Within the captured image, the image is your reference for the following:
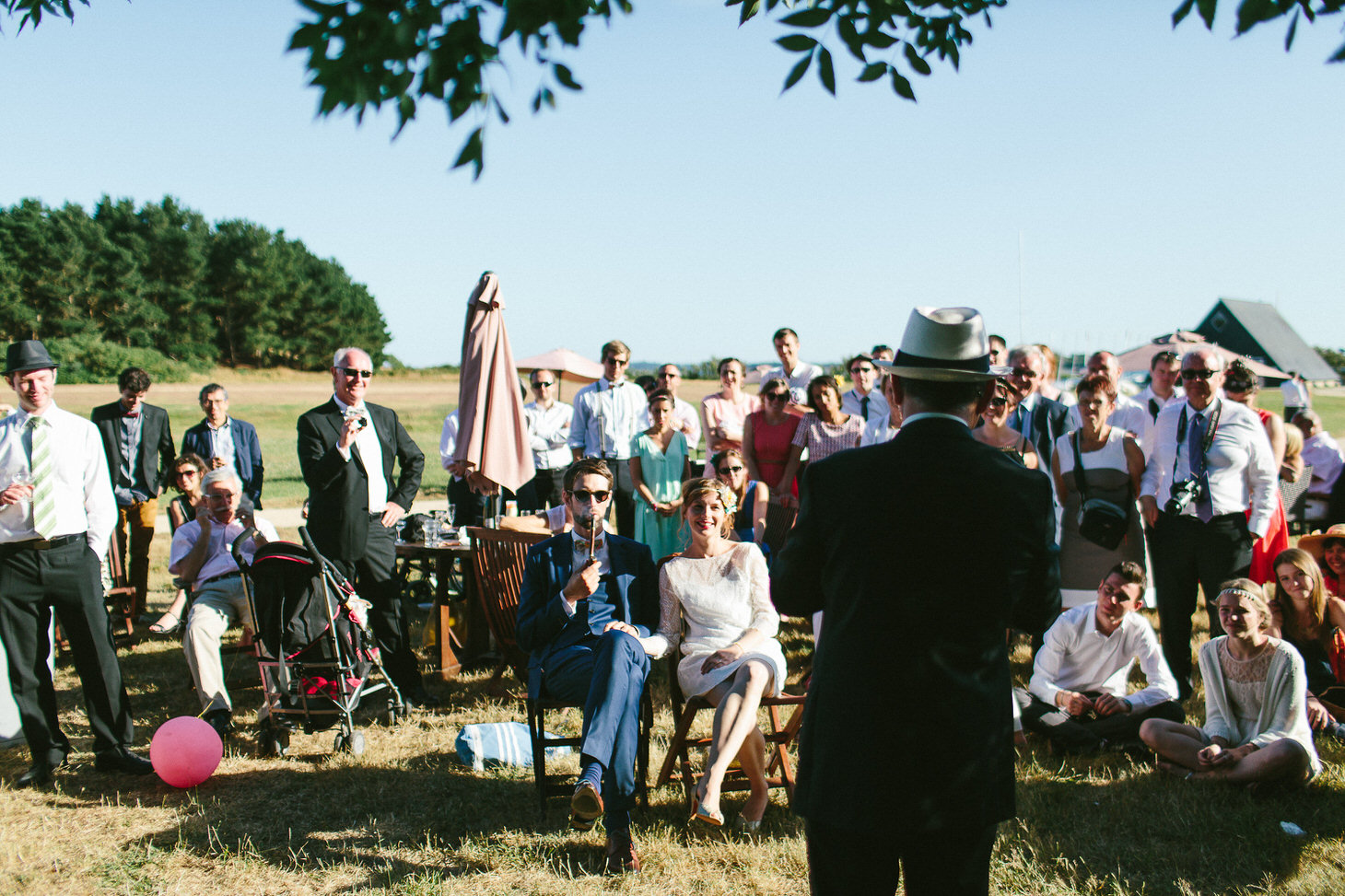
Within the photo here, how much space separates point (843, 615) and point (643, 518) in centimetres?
556

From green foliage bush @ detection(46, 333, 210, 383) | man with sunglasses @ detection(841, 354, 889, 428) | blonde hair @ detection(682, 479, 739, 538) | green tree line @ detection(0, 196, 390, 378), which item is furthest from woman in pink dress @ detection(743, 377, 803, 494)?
green tree line @ detection(0, 196, 390, 378)

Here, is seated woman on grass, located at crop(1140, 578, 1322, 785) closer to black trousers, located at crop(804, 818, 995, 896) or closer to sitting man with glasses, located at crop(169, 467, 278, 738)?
black trousers, located at crop(804, 818, 995, 896)

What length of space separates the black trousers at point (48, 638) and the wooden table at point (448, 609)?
6.63 feet

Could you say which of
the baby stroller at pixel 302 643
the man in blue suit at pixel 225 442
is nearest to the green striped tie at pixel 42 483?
the baby stroller at pixel 302 643

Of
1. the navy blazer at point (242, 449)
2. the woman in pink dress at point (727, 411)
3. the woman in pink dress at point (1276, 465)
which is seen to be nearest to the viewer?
the woman in pink dress at point (1276, 465)

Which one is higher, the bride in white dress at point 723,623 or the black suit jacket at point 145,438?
the black suit jacket at point 145,438

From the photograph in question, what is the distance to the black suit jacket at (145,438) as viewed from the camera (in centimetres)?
825

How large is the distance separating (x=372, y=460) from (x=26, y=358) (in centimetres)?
183

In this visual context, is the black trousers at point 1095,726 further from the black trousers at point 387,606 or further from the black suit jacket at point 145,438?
the black suit jacket at point 145,438

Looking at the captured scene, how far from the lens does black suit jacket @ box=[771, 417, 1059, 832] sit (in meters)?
2.04

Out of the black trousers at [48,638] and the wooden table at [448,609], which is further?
the wooden table at [448,609]

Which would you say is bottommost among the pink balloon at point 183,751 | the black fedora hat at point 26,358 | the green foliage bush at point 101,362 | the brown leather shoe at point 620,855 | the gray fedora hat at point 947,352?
the brown leather shoe at point 620,855

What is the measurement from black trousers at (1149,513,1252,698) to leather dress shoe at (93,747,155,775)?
5.82 m

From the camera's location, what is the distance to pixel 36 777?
185 inches
